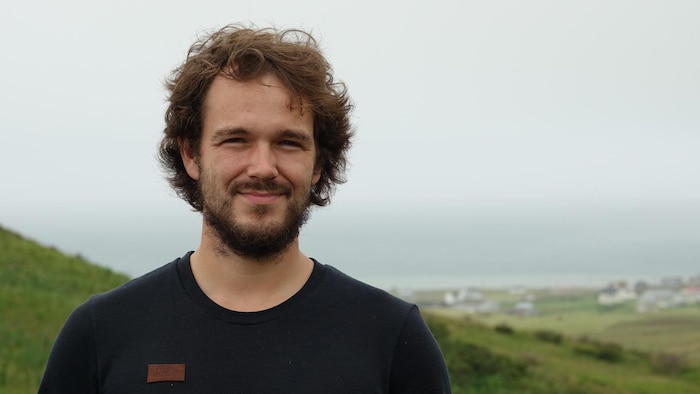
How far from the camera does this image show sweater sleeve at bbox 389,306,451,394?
374cm

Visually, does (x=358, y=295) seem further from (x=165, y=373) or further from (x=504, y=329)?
(x=504, y=329)

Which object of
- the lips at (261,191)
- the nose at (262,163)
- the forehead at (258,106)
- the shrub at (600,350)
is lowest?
the lips at (261,191)

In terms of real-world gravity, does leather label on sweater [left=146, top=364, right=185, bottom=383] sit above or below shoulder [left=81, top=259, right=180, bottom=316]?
below

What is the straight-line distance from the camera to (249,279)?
Result: 380cm

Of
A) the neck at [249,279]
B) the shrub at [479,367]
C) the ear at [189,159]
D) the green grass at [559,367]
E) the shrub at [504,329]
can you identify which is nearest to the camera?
the neck at [249,279]

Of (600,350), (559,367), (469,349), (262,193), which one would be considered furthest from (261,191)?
(600,350)

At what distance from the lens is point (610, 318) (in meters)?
56.9

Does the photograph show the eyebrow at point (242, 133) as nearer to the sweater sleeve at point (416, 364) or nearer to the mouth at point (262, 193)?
the mouth at point (262, 193)

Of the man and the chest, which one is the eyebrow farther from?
the chest

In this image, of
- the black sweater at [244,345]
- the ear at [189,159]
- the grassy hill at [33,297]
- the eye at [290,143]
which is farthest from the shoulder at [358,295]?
the grassy hill at [33,297]

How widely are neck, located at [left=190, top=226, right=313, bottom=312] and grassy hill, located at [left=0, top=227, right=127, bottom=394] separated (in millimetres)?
8884

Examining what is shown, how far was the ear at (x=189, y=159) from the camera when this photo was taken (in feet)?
13.2

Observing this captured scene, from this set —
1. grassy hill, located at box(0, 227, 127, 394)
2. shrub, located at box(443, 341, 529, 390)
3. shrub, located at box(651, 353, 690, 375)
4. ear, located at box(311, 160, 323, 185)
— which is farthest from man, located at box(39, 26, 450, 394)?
shrub, located at box(651, 353, 690, 375)

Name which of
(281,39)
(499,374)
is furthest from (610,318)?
(281,39)
